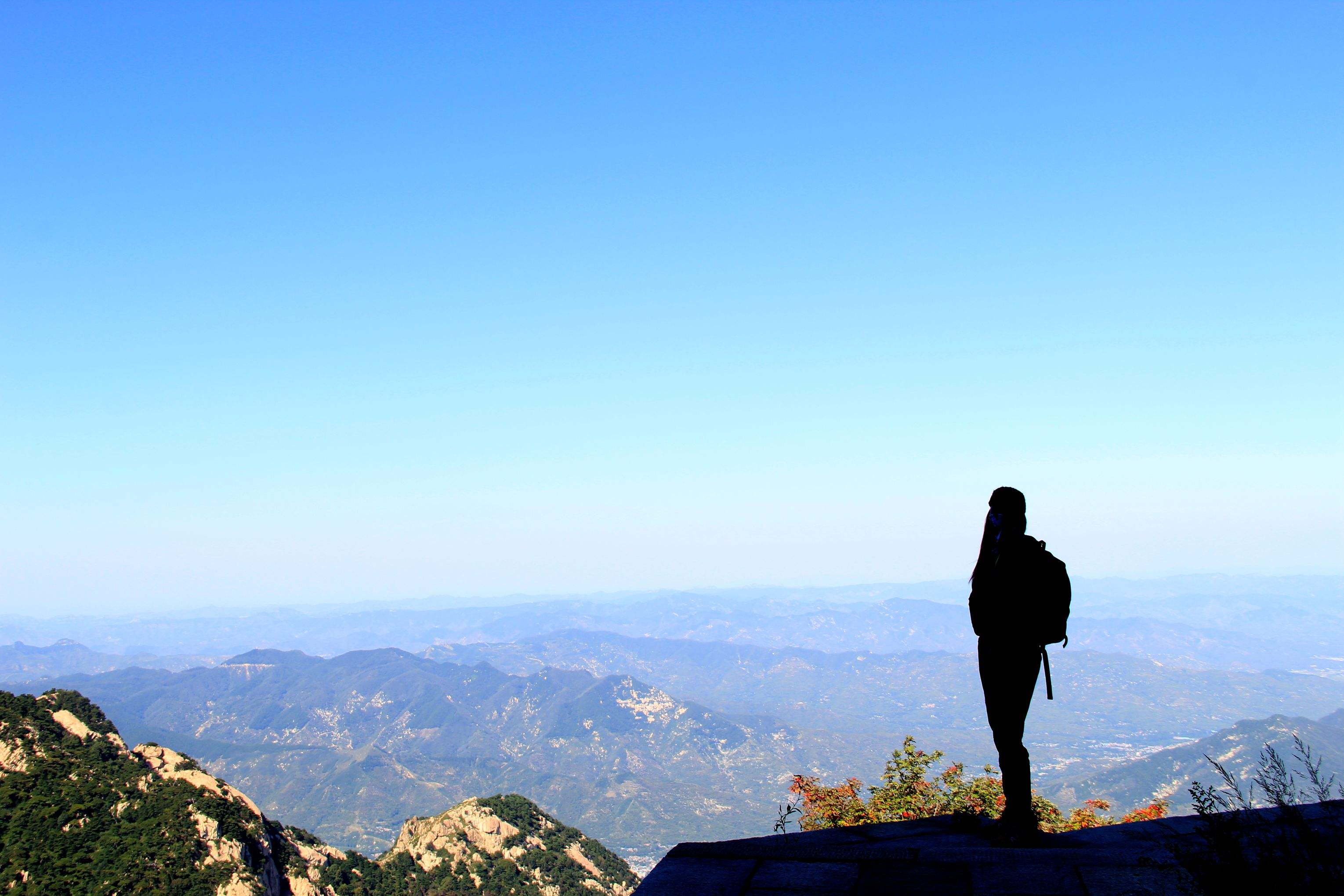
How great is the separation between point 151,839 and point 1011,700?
67193 mm

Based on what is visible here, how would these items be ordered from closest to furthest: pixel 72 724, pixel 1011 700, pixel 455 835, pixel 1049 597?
pixel 1049 597 < pixel 1011 700 < pixel 72 724 < pixel 455 835

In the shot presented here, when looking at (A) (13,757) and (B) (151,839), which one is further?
(A) (13,757)

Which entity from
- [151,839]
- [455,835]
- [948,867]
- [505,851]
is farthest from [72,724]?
[948,867]

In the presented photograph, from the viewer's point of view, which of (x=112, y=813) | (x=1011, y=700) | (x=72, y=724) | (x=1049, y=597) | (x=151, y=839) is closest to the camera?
(x=1049, y=597)

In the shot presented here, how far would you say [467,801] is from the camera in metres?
104

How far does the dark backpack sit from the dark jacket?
0.02 m

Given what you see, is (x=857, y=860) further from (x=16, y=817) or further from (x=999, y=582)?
(x=16, y=817)

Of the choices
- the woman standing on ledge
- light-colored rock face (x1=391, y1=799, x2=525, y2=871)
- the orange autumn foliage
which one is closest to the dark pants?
the woman standing on ledge

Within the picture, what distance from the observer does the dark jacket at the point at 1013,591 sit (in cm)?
625

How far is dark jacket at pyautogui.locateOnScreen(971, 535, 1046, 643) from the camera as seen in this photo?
6.25 meters

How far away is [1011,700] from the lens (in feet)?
21.0

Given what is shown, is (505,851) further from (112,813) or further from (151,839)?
(112,813)

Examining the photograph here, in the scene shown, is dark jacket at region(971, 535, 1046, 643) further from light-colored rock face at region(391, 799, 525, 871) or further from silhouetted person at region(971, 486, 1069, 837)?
light-colored rock face at region(391, 799, 525, 871)

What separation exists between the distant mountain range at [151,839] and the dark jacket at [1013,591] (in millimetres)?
A: 60011
